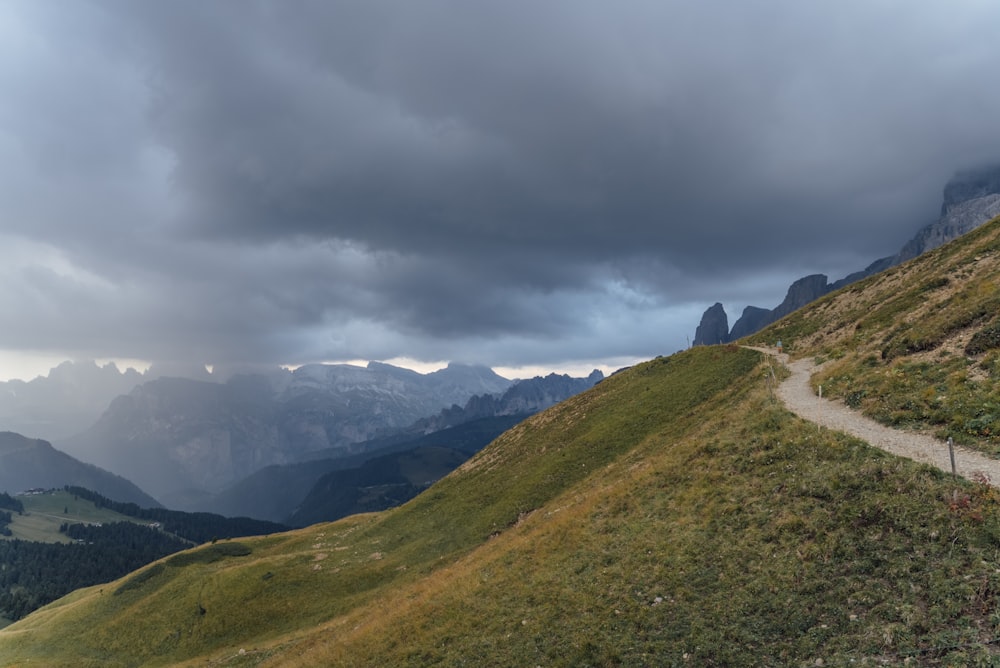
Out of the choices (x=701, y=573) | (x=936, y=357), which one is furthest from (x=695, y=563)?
(x=936, y=357)

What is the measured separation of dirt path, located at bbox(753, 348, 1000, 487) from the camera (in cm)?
1845

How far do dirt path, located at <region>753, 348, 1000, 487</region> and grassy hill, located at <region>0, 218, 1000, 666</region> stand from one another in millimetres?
1348

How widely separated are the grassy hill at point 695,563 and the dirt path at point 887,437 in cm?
135

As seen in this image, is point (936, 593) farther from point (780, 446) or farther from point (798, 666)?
point (780, 446)

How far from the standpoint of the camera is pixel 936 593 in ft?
44.2

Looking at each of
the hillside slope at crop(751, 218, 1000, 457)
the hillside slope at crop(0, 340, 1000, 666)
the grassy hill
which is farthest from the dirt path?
the hillside slope at crop(0, 340, 1000, 666)

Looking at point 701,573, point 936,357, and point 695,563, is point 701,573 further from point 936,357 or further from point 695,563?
point 936,357

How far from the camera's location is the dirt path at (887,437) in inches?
727

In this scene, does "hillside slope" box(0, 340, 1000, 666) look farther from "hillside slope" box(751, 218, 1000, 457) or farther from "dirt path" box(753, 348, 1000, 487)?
"hillside slope" box(751, 218, 1000, 457)

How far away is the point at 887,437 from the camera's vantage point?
23375 mm

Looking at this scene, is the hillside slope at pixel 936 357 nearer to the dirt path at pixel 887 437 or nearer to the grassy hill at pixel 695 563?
the grassy hill at pixel 695 563

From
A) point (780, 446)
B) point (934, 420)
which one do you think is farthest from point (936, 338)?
point (780, 446)

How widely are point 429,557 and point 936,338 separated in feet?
149

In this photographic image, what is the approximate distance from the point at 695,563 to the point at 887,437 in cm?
1272
